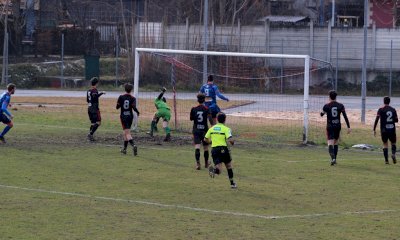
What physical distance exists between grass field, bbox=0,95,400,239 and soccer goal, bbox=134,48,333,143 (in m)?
4.11

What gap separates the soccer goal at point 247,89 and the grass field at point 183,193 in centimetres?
411

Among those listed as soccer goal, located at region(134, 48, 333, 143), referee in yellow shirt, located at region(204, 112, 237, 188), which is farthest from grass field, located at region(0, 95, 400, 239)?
soccer goal, located at region(134, 48, 333, 143)

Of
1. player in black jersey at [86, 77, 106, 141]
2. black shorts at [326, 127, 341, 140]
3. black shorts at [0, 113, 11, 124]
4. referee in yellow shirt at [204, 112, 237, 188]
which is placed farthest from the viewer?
player in black jersey at [86, 77, 106, 141]

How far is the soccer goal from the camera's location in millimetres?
32312

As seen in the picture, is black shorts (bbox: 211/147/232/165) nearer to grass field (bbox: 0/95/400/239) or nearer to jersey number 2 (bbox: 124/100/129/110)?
grass field (bbox: 0/95/400/239)

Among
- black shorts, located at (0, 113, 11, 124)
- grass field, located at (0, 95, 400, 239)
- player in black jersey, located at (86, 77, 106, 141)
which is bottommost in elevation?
grass field, located at (0, 95, 400, 239)

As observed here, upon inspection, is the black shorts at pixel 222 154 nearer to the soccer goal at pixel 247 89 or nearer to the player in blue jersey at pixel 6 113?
the player in blue jersey at pixel 6 113

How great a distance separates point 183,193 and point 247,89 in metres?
20.9

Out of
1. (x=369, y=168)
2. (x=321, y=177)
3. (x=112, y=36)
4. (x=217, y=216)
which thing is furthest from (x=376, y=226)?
(x=112, y=36)

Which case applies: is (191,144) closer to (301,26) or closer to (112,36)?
(301,26)

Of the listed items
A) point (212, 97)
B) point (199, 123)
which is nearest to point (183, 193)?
point (199, 123)

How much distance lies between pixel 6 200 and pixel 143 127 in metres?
16.3

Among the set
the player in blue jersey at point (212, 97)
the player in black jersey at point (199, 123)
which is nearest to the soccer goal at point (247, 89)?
the player in blue jersey at point (212, 97)

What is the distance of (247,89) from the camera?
38.9 meters
